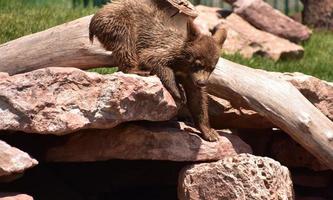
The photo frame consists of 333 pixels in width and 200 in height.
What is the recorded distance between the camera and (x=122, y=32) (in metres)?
5.51

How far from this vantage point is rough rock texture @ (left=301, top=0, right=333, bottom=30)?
13250 millimetres

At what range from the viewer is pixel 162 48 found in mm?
5492

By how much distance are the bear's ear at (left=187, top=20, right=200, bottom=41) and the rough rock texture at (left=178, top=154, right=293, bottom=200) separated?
0.86 m

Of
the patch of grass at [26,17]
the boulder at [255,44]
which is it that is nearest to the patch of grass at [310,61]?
the boulder at [255,44]

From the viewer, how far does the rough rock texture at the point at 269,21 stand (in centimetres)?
1153

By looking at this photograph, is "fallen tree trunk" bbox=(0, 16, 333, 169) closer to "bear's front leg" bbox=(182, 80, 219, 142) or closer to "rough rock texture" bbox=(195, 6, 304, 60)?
"bear's front leg" bbox=(182, 80, 219, 142)

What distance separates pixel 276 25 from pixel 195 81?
6.45 metres

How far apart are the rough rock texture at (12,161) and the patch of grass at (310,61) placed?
4.53m

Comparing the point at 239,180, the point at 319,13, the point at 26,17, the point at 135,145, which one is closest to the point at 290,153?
the point at 239,180

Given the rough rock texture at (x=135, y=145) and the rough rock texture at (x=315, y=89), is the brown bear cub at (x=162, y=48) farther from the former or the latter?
the rough rock texture at (x=315, y=89)

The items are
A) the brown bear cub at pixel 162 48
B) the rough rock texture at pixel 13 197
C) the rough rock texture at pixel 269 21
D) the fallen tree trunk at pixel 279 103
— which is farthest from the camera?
the rough rock texture at pixel 269 21

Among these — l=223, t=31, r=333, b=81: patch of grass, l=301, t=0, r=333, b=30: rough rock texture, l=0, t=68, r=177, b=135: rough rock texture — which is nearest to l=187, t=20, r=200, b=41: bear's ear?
l=0, t=68, r=177, b=135: rough rock texture

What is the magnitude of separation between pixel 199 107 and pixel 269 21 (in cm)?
621

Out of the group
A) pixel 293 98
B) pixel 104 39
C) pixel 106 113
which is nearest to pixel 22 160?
pixel 106 113
